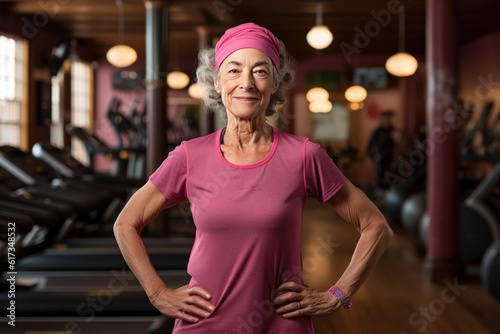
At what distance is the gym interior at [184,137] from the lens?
3.84 meters

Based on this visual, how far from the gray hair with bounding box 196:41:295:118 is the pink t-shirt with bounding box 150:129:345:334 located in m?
0.11

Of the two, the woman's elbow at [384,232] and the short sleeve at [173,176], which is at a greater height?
the short sleeve at [173,176]

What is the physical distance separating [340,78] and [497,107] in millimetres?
5094

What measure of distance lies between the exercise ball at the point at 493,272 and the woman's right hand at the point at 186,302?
2.95 metres

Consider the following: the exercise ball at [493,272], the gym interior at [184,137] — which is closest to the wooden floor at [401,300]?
the gym interior at [184,137]

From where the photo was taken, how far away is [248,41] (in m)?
1.23

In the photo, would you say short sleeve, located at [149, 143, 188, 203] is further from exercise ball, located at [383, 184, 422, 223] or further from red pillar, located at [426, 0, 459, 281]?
exercise ball, located at [383, 184, 422, 223]

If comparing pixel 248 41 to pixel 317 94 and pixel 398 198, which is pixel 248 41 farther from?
pixel 317 94

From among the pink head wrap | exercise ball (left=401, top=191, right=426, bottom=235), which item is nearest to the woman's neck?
the pink head wrap

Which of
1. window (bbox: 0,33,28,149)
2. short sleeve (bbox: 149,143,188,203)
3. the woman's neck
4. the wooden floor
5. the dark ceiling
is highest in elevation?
the dark ceiling

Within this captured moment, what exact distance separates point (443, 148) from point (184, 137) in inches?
271

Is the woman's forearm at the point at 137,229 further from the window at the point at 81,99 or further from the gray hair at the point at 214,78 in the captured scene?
the window at the point at 81,99

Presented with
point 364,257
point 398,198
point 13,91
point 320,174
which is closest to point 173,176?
point 320,174

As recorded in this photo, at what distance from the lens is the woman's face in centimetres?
123
